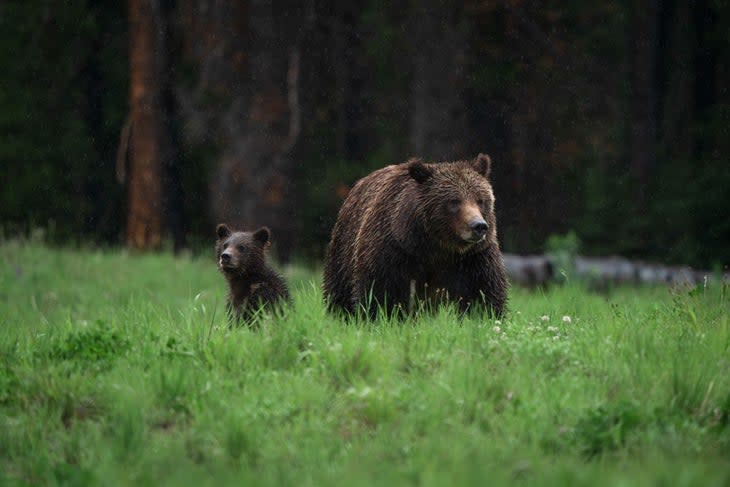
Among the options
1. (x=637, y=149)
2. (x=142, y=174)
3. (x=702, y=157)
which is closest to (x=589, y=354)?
(x=142, y=174)

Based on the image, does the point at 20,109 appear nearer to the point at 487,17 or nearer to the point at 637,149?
the point at 487,17

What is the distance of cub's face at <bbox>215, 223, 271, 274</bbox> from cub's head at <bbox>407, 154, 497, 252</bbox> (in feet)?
4.98

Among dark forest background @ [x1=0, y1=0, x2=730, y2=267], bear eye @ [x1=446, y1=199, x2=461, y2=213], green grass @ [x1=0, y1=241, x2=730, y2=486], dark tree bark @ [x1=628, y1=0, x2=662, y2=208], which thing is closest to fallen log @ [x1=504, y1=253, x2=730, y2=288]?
dark forest background @ [x1=0, y1=0, x2=730, y2=267]

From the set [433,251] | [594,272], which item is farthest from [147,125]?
[433,251]

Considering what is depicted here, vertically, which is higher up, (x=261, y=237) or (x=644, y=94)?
(x=644, y=94)

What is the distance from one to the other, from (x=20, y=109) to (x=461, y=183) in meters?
16.4

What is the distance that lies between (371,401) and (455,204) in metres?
2.37

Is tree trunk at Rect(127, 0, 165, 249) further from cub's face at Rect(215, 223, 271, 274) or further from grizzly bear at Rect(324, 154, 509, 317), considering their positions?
grizzly bear at Rect(324, 154, 509, 317)

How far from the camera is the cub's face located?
8.02 m

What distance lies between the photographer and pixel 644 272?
14.8 metres

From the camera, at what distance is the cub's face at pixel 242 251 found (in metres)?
8.02

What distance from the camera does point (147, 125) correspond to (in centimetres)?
1655

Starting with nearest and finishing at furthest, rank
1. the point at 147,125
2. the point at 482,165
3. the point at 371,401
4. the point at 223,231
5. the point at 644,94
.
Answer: the point at 371,401, the point at 482,165, the point at 223,231, the point at 147,125, the point at 644,94

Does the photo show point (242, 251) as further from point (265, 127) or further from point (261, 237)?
point (265, 127)
